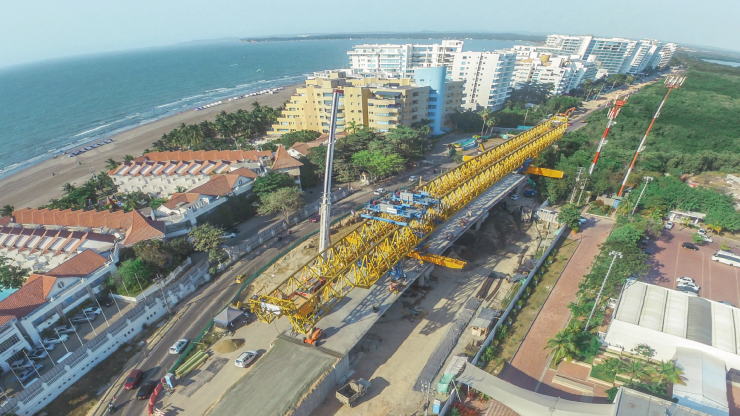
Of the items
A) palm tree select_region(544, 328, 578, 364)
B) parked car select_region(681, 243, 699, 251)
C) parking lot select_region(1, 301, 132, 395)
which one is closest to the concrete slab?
parking lot select_region(1, 301, 132, 395)

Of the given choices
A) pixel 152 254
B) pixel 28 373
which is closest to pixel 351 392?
pixel 28 373

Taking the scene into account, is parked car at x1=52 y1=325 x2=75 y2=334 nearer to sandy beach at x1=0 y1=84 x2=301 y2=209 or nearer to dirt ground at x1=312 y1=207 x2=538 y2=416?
dirt ground at x1=312 y1=207 x2=538 y2=416

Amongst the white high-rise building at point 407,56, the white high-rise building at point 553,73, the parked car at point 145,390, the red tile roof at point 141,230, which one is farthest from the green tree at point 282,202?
the white high-rise building at point 553,73

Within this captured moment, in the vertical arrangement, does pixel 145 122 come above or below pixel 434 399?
below

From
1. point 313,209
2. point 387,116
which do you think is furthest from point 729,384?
point 387,116

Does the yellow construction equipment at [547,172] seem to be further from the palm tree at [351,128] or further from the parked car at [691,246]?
the palm tree at [351,128]

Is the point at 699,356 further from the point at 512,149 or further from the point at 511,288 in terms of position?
the point at 512,149

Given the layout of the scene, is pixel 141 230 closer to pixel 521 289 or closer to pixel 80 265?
pixel 80 265
